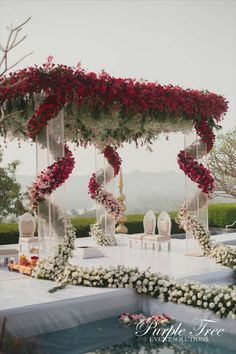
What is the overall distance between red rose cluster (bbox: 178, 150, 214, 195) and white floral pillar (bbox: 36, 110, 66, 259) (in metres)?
3.02

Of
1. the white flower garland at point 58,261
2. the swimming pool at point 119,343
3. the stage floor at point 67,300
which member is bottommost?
the swimming pool at point 119,343

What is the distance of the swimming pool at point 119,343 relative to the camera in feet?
20.0

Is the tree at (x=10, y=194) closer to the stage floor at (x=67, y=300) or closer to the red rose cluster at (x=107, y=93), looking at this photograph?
the stage floor at (x=67, y=300)

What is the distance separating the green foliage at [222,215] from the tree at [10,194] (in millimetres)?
7479

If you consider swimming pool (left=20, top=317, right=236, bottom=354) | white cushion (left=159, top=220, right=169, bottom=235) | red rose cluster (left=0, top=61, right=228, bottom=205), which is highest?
red rose cluster (left=0, top=61, right=228, bottom=205)

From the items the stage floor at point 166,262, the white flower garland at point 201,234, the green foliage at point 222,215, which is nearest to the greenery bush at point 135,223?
the green foliage at point 222,215

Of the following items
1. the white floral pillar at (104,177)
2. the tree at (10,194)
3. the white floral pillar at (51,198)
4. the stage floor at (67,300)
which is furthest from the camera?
the tree at (10,194)

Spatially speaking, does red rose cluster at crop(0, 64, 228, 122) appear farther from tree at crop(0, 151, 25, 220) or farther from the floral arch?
tree at crop(0, 151, 25, 220)

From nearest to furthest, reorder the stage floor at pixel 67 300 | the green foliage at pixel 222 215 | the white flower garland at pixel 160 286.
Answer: the stage floor at pixel 67 300
the white flower garland at pixel 160 286
the green foliage at pixel 222 215

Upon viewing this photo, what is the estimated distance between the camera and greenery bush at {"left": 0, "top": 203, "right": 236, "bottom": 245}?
Result: 14.8 meters

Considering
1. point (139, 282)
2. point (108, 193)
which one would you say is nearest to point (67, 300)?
point (139, 282)

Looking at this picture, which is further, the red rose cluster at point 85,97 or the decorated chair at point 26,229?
the decorated chair at point 26,229

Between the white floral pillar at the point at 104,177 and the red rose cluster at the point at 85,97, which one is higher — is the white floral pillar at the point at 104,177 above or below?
below

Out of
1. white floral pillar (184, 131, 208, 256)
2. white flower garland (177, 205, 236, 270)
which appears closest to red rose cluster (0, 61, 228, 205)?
white floral pillar (184, 131, 208, 256)
